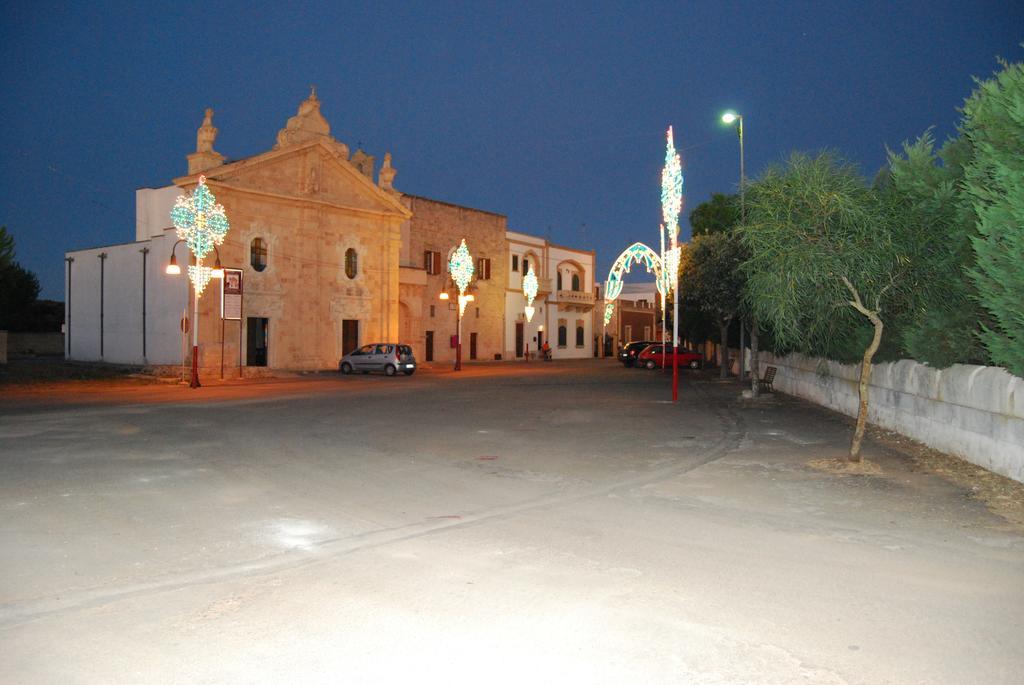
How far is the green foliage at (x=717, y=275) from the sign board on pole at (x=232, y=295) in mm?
19401

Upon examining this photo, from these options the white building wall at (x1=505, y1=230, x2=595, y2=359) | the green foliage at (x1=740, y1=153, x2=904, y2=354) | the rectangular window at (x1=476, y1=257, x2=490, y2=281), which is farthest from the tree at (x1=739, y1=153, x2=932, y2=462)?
the white building wall at (x1=505, y1=230, x2=595, y2=359)

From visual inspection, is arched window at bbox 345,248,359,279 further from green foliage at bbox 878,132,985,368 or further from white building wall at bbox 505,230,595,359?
green foliage at bbox 878,132,985,368

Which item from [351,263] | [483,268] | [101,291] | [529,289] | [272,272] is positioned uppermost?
[483,268]

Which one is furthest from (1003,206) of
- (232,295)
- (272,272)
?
(272,272)

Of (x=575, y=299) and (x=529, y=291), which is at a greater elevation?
(x=529, y=291)

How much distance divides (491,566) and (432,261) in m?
47.5

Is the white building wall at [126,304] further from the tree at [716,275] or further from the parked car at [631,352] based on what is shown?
the parked car at [631,352]

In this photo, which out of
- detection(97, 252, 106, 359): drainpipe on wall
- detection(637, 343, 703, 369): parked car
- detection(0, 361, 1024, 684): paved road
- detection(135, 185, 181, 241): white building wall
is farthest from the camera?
detection(637, 343, 703, 369): parked car

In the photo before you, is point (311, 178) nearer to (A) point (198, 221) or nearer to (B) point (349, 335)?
(B) point (349, 335)

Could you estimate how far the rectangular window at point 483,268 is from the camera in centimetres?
5722

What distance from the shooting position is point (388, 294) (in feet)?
148

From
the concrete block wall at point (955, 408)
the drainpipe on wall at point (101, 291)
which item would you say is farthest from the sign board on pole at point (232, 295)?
the concrete block wall at point (955, 408)

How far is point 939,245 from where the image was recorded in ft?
42.1

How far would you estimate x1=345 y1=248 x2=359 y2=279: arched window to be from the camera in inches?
1698
